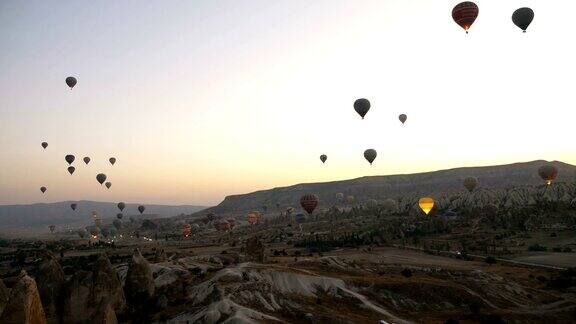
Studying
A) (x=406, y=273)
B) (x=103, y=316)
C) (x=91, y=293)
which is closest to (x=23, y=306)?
(x=103, y=316)

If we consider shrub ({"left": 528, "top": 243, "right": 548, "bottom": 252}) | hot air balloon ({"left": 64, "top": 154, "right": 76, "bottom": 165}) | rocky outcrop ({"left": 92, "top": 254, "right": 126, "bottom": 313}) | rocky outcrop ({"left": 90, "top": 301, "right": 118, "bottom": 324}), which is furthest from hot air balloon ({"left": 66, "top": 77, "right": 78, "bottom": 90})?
shrub ({"left": 528, "top": 243, "right": 548, "bottom": 252})

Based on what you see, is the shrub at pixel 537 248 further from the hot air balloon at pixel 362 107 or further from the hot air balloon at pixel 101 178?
the hot air balloon at pixel 101 178

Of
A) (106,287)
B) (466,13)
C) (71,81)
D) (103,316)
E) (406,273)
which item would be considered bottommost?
(406,273)

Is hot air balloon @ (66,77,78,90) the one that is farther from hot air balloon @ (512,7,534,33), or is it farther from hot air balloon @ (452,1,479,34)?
hot air balloon @ (512,7,534,33)

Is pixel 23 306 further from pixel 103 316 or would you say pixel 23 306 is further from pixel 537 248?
pixel 537 248

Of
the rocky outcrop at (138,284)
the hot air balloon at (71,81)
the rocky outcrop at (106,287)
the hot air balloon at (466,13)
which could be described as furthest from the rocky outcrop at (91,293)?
the hot air balloon at (71,81)

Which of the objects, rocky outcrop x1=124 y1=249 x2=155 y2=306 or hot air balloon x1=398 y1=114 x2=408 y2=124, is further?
hot air balloon x1=398 y1=114 x2=408 y2=124


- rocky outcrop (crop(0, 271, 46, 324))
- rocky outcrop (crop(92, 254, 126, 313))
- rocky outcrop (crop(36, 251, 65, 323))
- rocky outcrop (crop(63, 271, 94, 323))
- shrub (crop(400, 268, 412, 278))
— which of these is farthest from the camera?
shrub (crop(400, 268, 412, 278))
